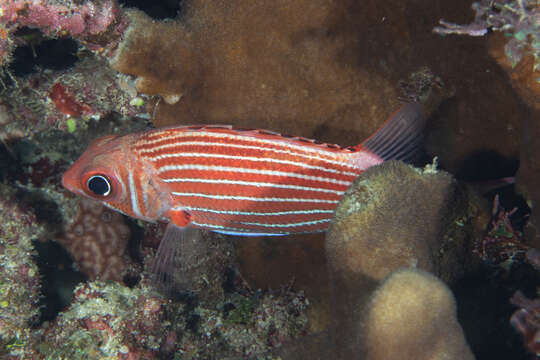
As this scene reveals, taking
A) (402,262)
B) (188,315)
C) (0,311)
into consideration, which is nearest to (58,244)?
(0,311)

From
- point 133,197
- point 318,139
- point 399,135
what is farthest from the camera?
point 318,139

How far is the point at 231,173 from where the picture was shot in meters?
3.26

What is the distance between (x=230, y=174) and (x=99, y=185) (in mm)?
1199

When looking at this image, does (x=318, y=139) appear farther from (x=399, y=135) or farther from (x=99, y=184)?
(x=99, y=184)

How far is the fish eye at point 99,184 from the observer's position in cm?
338

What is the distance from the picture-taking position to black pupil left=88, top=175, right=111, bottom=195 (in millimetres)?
3383

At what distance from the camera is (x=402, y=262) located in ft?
7.30

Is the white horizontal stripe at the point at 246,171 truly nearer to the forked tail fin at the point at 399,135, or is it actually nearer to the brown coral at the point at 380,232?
the forked tail fin at the point at 399,135

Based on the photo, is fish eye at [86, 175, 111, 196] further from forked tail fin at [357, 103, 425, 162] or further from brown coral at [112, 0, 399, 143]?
forked tail fin at [357, 103, 425, 162]

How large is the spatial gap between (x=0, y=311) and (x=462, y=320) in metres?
4.20

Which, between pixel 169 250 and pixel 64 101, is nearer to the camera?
pixel 169 250

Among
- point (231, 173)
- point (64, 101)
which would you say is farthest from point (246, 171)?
point (64, 101)

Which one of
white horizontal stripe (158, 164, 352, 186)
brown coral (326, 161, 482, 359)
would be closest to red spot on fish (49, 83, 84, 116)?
white horizontal stripe (158, 164, 352, 186)

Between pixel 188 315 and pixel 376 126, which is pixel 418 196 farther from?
pixel 188 315
